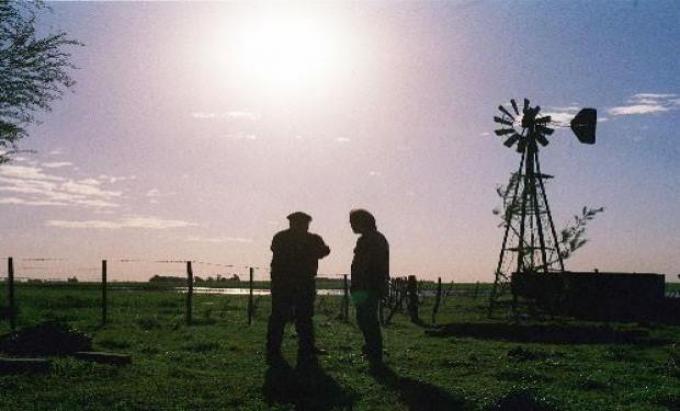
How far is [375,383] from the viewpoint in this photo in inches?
372

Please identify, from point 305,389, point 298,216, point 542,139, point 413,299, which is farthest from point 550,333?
point 542,139

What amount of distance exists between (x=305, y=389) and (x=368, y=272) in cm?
253

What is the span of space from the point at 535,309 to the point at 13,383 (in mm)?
25233

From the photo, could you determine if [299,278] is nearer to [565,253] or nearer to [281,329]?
[281,329]

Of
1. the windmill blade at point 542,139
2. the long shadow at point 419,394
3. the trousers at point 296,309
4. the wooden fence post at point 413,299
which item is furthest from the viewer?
the windmill blade at point 542,139

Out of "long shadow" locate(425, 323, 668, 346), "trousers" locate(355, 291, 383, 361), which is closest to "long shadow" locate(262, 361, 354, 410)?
"trousers" locate(355, 291, 383, 361)

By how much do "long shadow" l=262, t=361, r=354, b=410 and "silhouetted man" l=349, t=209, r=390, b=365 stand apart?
3.53 feet

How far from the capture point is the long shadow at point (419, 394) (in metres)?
7.95

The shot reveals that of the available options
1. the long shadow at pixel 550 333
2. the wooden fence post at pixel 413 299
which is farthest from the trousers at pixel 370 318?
the wooden fence post at pixel 413 299

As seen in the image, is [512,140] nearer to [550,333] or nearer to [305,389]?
[550,333]

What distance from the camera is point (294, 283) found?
36.1ft

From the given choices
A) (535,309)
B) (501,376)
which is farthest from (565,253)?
(501,376)

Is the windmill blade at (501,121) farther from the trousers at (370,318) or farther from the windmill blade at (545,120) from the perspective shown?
the trousers at (370,318)

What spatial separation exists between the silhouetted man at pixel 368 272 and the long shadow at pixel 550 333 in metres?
7.58
